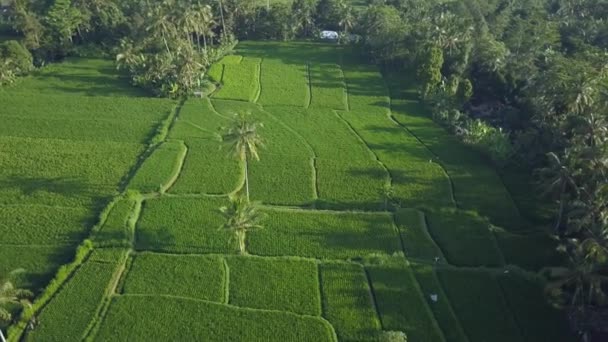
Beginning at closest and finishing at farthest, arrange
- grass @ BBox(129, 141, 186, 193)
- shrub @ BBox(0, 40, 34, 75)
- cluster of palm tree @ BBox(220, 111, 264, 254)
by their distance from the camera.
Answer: cluster of palm tree @ BBox(220, 111, 264, 254), grass @ BBox(129, 141, 186, 193), shrub @ BBox(0, 40, 34, 75)

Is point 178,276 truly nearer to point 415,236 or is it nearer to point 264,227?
point 264,227

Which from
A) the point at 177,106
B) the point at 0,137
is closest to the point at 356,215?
the point at 177,106

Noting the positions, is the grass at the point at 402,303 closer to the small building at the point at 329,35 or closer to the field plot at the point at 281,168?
the field plot at the point at 281,168

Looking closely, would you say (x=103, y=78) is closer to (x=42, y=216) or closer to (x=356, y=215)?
(x=42, y=216)

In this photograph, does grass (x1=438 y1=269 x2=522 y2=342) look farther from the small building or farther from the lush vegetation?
the small building

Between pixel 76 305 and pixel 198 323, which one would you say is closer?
pixel 198 323

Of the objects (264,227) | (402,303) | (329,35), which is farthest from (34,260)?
(329,35)

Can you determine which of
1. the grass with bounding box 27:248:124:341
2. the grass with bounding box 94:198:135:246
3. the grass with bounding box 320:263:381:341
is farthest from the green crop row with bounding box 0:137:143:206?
the grass with bounding box 320:263:381:341
